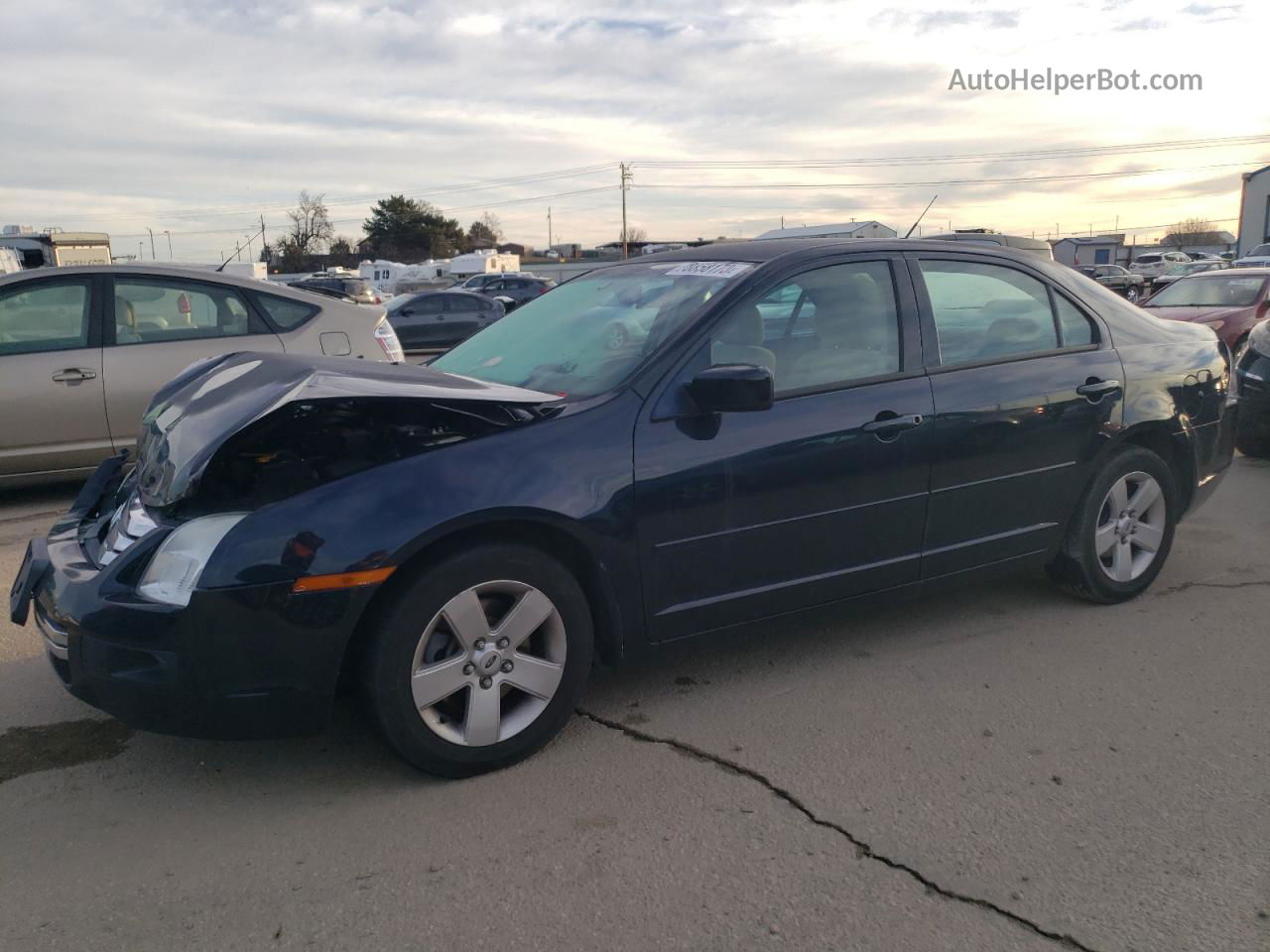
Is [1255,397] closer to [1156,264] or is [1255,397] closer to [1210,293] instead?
[1210,293]

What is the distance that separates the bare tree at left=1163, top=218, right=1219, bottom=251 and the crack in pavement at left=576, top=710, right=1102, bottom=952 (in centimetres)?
10376

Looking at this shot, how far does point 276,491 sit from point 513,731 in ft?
3.32

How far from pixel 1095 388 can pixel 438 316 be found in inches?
809

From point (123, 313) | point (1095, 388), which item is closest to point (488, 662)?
point (1095, 388)

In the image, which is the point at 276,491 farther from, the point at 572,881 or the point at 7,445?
the point at 7,445

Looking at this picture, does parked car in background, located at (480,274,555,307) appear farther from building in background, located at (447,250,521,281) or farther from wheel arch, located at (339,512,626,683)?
wheel arch, located at (339,512,626,683)

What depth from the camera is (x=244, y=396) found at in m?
3.09

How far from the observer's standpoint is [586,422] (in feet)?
10.3

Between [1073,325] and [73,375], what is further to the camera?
[73,375]

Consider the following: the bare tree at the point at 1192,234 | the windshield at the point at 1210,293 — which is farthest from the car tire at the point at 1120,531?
the bare tree at the point at 1192,234

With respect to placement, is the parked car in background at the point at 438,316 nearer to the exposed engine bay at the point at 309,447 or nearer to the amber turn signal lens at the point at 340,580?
the exposed engine bay at the point at 309,447

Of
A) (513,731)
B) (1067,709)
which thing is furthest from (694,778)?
(1067,709)

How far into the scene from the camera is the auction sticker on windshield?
3.64 m

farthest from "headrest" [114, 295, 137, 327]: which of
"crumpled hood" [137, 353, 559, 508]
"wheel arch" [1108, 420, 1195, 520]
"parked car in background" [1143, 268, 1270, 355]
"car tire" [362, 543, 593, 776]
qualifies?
"parked car in background" [1143, 268, 1270, 355]
